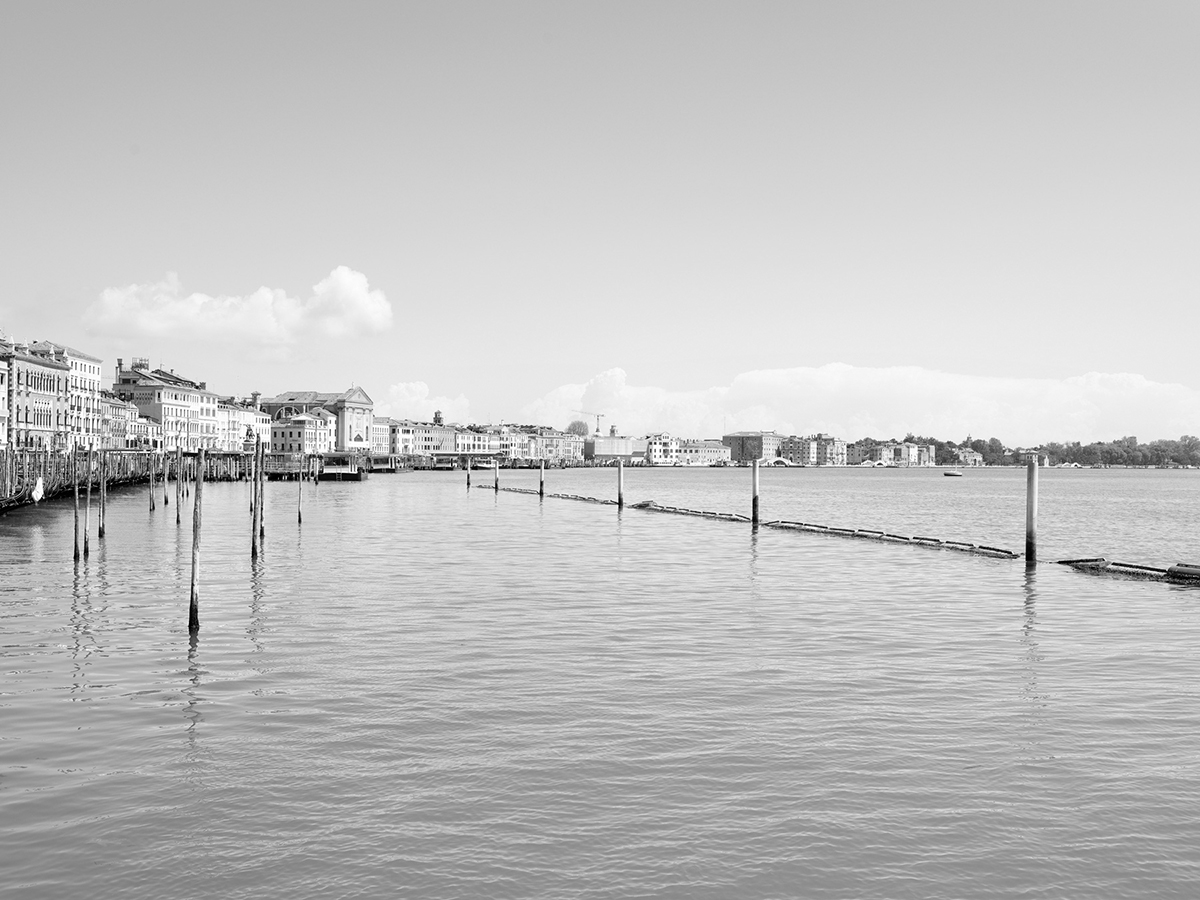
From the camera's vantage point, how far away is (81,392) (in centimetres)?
11688

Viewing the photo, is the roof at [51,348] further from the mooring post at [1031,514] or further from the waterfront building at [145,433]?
the mooring post at [1031,514]

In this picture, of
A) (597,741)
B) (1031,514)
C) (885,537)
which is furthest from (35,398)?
(597,741)

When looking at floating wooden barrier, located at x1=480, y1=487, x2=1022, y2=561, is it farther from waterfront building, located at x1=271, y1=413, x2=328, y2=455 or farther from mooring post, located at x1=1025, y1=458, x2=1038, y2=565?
waterfront building, located at x1=271, y1=413, x2=328, y2=455

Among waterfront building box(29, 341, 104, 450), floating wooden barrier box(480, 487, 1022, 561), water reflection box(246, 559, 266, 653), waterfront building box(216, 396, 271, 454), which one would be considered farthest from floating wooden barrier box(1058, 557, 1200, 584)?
waterfront building box(216, 396, 271, 454)

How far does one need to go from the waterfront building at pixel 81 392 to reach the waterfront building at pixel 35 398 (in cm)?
82

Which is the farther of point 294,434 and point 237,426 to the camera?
point 294,434

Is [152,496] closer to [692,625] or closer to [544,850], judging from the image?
[692,625]

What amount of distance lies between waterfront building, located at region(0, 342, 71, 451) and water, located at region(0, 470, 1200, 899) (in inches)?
3217

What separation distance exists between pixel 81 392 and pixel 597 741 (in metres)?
117

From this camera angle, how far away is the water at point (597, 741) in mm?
9188

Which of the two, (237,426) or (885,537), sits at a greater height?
(237,426)

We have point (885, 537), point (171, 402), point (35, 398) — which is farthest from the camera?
point (171, 402)

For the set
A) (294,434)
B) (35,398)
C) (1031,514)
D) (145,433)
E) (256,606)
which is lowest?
(256,606)

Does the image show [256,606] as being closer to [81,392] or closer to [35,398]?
[35,398]
